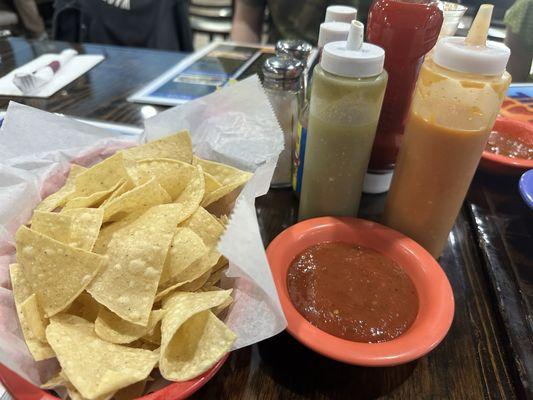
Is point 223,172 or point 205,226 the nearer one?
point 205,226

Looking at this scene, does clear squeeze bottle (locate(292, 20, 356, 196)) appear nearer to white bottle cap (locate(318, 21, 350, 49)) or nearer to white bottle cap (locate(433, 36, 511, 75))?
white bottle cap (locate(318, 21, 350, 49))

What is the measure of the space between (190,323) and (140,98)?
45.3 inches

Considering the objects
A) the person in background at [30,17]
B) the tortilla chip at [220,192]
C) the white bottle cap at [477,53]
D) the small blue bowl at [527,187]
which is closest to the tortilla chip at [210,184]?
the tortilla chip at [220,192]


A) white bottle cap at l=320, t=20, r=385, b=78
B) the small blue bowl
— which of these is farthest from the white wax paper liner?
the small blue bowl

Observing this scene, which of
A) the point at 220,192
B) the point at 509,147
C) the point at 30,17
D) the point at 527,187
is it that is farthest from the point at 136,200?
the point at 30,17

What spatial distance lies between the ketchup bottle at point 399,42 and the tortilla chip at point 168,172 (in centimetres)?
49

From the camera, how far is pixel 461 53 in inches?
27.1

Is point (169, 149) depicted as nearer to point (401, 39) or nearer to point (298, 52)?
point (298, 52)

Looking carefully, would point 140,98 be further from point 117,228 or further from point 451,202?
point 451,202

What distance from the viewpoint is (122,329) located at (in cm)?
67

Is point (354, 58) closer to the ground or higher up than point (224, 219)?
higher up

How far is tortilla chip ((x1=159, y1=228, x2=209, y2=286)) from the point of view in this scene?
72cm

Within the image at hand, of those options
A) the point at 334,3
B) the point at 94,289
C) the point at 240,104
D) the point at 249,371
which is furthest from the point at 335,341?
the point at 334,3

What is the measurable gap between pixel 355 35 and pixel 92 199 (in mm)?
611
